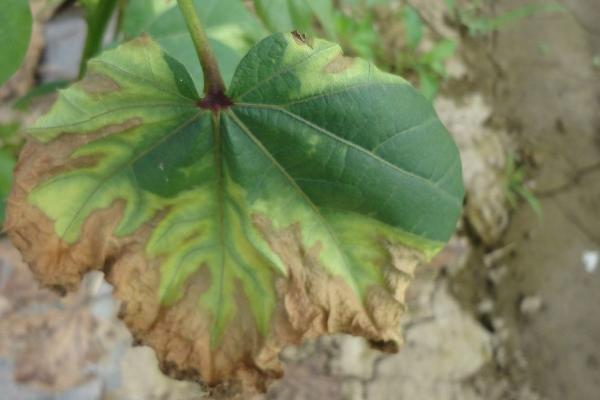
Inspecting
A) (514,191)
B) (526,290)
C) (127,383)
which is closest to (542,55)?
(514,191)

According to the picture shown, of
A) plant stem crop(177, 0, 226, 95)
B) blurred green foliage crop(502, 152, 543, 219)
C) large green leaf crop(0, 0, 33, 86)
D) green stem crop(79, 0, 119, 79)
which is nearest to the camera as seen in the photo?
plant stem crop(177, 0, 226, 95)

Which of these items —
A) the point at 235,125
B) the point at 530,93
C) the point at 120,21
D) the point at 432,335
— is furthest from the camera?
the point at 530,93

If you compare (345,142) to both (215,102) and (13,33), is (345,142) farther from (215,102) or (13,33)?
(13,33)

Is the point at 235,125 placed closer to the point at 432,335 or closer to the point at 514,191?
the point at 432,335

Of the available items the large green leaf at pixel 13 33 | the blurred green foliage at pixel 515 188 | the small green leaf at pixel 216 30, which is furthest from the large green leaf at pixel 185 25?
the blurred green foliage at pixel 515 188

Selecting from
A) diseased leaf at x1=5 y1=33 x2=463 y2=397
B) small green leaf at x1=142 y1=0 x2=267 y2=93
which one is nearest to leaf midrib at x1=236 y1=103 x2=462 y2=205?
diseased leaf at x1=5 y1=33 x2=463 y2=397

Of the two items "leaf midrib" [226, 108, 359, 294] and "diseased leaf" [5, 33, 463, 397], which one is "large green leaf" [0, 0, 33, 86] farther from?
"leaf midrib" [226, 108, 359, 294]

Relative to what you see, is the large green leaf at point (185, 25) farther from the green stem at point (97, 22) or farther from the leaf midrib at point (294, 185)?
the leaf midrib at point (294, 185)
